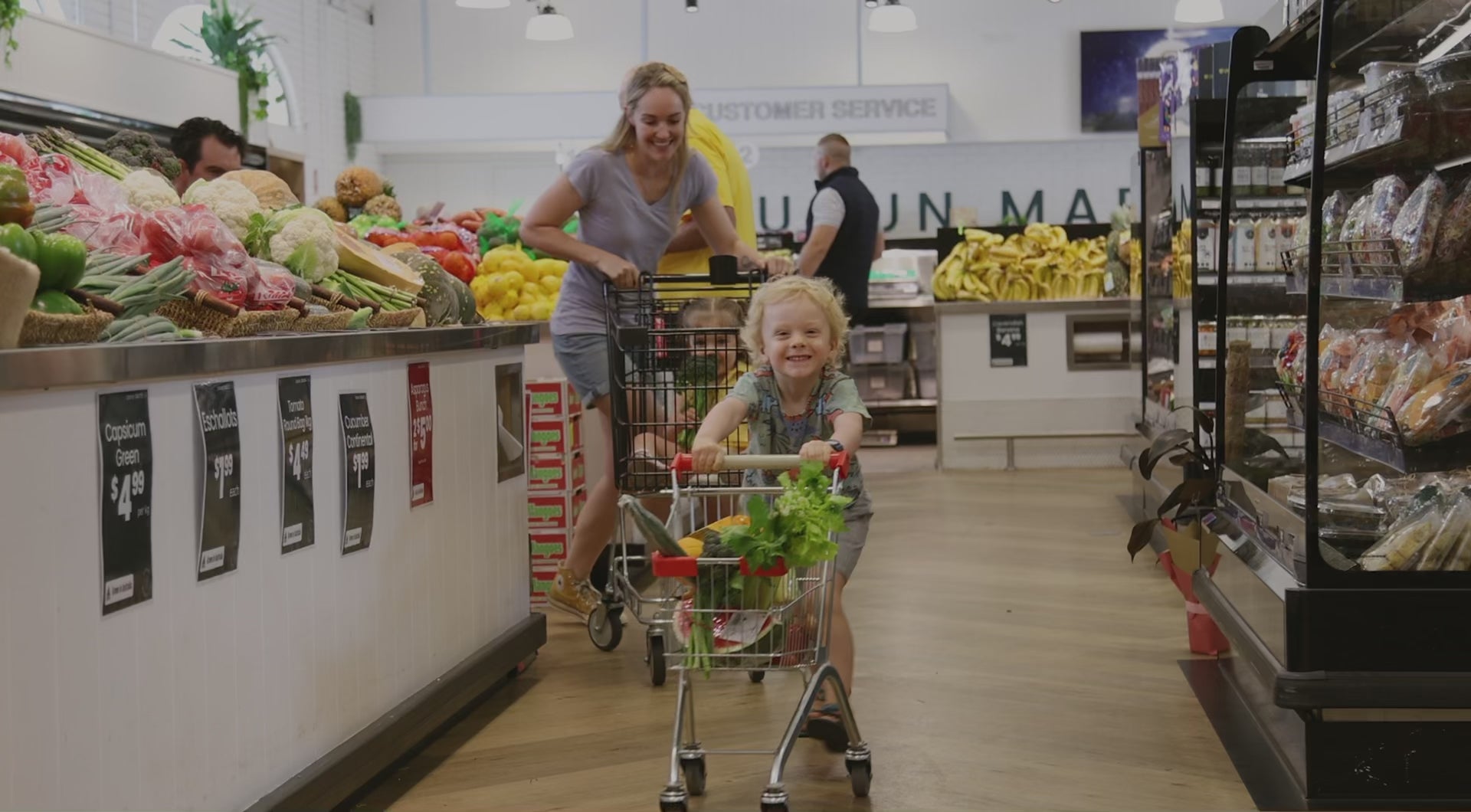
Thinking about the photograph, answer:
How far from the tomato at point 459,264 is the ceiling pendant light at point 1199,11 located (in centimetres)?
775

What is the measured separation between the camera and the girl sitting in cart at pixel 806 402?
3.38 metres

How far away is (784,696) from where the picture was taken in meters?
3.98

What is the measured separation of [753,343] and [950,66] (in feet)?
40.4

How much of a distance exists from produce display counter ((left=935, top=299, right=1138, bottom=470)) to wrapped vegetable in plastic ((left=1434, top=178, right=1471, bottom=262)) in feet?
19.6

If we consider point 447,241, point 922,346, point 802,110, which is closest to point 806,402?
point 447,241

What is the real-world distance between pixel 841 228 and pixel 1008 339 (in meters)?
1.46

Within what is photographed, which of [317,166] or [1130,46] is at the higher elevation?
[1130,46]

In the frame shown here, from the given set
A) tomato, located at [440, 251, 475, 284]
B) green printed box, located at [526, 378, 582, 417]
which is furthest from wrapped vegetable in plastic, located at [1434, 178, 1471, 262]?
tomato, located at [440, 251, 475, 284]

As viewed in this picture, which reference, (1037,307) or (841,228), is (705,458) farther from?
(1037,307)

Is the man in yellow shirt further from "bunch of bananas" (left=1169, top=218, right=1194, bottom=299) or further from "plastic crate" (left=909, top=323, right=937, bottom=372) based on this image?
"plastic crate" (left=909, top=323, right=937, bottom=372)

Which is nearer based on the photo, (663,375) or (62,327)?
(62,327)

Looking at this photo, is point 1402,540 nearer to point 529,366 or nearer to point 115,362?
point 115,362

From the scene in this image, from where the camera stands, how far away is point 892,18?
1289 centimetres

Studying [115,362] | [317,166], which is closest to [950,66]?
[317,166]
